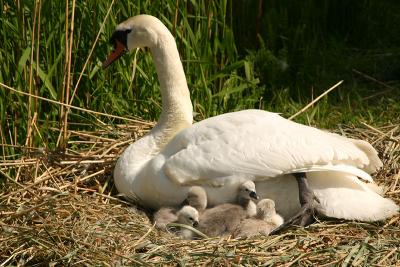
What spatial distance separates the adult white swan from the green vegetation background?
39.5 inches

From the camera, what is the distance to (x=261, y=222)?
18.3ft

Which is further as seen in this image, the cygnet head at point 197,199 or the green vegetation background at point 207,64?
the green vegetation background at point 207,64

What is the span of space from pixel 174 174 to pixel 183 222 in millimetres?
299

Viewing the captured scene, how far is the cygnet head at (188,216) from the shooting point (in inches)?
218

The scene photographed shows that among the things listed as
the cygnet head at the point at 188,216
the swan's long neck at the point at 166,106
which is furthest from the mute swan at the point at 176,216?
the swan's long neck at the point at 166,106

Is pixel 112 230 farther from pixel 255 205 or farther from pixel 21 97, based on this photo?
pixel 21 97

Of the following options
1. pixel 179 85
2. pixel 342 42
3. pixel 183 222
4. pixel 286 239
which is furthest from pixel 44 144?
pixel 342 42

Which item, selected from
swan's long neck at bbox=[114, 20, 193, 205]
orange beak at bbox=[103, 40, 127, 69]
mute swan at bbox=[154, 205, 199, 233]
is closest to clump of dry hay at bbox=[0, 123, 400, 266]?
mute swan at bbox=[154, 205, 199, 233]

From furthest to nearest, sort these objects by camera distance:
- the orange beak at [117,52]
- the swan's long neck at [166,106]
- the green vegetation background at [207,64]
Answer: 1. the green vegetation background at [207,64]
2. the orange beak at [117,52]
3. the swan's long neck at [166,106]

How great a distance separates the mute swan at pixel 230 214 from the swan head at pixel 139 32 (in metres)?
1.24

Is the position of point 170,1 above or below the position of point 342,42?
above

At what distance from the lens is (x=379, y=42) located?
9641 mm

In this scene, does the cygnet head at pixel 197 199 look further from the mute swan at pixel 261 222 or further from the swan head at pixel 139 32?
the swan head at pixel 139 32

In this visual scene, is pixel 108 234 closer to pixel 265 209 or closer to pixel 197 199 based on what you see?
pixel 197 199
